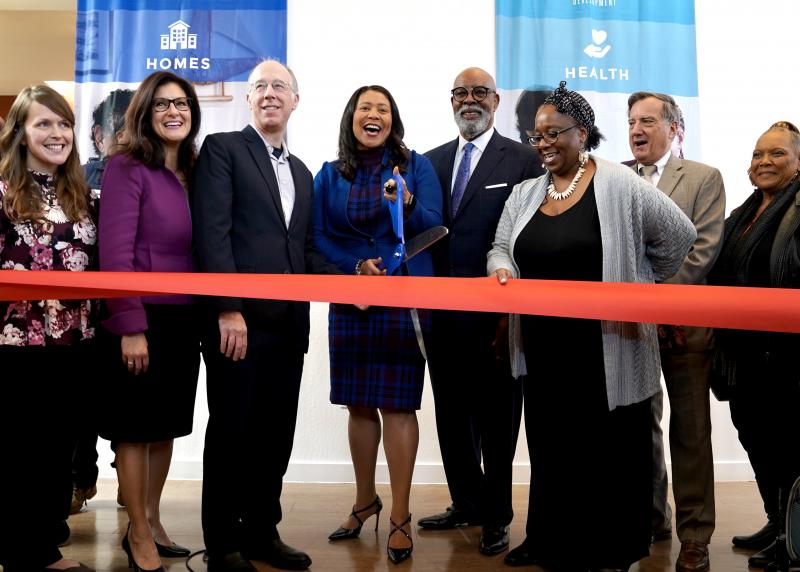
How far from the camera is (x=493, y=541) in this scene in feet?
11.5

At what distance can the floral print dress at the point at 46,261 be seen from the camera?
2.83 metres

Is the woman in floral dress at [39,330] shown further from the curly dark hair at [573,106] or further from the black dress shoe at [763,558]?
the black dress shoe at [763,558]

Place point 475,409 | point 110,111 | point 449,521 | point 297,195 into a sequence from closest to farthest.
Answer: point 297,195 → point 475,409 → point 449,521 → point 110,111

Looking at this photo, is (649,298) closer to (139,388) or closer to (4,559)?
(139,388)

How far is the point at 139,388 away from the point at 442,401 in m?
1.44

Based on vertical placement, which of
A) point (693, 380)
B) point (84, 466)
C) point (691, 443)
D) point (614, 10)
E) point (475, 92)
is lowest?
point (84, 466)

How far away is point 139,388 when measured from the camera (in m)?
3.01

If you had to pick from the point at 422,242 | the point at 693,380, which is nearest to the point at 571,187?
the point at 422,242

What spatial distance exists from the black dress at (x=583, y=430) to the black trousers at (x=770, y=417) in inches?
28.3

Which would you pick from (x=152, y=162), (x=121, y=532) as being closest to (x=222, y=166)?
(x=152, y=162)

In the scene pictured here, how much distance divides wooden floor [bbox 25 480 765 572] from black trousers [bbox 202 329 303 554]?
0.28 metres

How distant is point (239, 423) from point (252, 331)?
338 mm

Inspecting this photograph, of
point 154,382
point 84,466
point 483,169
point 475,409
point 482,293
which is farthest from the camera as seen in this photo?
point 84,466

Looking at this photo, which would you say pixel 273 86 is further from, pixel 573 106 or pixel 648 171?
pixel 648 171
